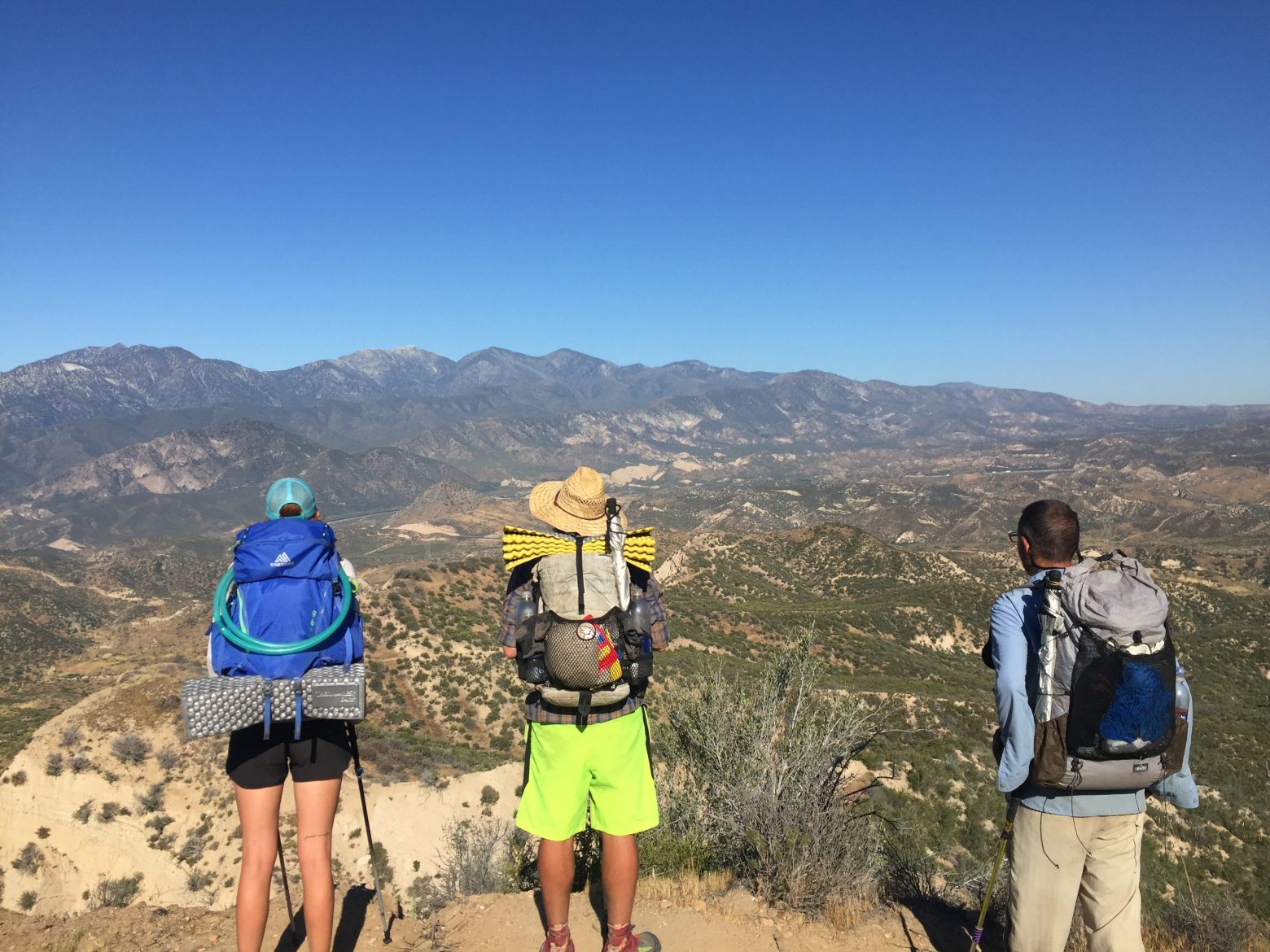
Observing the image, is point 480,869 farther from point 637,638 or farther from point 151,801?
point 151,801

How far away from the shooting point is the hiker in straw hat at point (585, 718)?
3.28m

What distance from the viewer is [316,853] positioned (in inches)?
134

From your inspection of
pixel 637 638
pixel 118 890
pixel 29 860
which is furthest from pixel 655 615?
pixel 29 860

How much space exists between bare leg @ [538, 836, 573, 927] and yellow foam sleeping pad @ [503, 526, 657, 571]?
57.5 inches

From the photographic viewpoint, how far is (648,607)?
345 cm

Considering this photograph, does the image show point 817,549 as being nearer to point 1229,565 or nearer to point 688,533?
point 688,533

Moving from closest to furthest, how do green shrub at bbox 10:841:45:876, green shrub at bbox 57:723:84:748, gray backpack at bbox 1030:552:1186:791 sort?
gray backpack at bbox 1030:552:1186:791, green shrub at bbox 10:841:45:876, green shrub at bbox 57:723:84:748

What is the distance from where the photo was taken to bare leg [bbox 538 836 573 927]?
3.49 metres

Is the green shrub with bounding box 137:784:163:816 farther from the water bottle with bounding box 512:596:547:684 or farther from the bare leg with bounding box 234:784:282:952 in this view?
the water bottle with bounding box 512:596:547:684

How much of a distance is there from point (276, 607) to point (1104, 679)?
11.8ft

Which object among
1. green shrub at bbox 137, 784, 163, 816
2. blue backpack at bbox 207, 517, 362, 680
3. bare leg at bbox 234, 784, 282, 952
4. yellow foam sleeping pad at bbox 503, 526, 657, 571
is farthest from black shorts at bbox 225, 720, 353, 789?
green shrub at bbox 137, 784, 163, 816

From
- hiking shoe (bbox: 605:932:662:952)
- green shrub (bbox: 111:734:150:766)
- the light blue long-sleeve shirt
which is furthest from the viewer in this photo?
green shrub (bbox: 111:734:150:766)

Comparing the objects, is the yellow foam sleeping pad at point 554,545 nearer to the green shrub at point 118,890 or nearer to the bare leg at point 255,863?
the bare leg at point 255,863

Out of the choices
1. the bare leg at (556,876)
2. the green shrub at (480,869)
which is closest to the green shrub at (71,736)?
the green shrub at (480,869)
